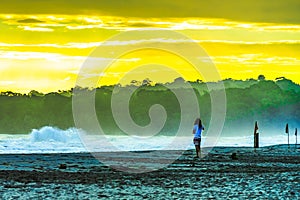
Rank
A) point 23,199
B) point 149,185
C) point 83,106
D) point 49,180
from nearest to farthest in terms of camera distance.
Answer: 1. point 23,199
2. point 149,185
3. point 49,180
4. point 83,106

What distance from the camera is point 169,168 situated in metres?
37.7

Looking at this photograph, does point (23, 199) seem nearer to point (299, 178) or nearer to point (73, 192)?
point (73, 192)

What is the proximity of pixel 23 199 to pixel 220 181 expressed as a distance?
9.05 meters

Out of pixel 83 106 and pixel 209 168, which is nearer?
pixel 209 168

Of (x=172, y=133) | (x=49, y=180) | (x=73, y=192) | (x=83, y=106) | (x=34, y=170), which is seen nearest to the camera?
(x=73, y=192)

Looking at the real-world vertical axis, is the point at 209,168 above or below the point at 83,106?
below

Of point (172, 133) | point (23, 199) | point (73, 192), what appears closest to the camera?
point (23, 199)

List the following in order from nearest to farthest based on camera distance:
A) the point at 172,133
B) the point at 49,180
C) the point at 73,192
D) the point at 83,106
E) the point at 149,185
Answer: the point at 73,192 → the point at 149,185 → the point at 49,180 → the point at 172,133 → the point at 83,106

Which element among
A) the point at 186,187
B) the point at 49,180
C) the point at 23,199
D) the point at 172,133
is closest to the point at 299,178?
the point at 186,187

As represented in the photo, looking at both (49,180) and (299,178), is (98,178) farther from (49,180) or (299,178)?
(299,178)

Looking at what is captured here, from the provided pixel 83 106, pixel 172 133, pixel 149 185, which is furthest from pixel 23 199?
pixel 83 106

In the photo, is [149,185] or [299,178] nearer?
[149,185]

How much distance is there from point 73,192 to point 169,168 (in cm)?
1255

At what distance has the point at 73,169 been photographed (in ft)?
120
